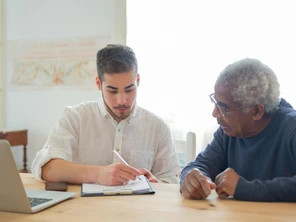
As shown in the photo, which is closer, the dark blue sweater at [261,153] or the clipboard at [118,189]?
the clipboard at [118,189]

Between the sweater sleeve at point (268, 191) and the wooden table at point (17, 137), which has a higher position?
the sweater sleeve at point (268, 191)

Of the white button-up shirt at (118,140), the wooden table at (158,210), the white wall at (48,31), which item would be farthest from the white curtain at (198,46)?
the wooden table at (158,210)

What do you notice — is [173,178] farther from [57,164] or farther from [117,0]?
[117,0]

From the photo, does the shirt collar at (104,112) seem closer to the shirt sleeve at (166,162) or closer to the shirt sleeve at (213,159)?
the shirt sleeve at (166,162)

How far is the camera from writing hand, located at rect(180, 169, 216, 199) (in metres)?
1.14

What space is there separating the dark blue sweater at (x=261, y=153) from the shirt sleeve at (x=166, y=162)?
0.30 m

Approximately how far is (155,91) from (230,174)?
7.58ft

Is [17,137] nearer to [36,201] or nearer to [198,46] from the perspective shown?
[198,46]

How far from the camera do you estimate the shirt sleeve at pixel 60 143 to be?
1460 mm

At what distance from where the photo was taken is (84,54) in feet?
12.3

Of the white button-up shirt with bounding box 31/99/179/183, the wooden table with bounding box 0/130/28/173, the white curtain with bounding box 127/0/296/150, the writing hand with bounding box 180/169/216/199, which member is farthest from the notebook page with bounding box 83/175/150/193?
the wooden table with bounding box 0/130/28/173

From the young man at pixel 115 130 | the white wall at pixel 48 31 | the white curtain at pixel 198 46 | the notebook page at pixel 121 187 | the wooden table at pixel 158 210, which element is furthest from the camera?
Answer: the white wall at pixel 48 31

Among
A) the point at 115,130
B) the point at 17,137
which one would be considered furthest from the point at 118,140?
the point at 17,137

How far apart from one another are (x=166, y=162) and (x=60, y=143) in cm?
51
